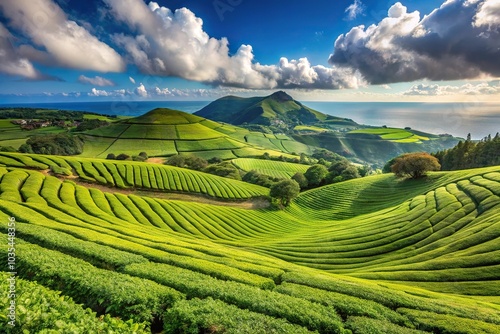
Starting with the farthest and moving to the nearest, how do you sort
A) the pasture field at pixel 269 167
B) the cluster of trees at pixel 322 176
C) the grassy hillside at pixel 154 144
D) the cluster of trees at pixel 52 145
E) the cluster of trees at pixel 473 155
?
the grassy hillside at pixel 154 144
the pasture field at pixel 269 167
the cluster of trees at pixel 52 145
the cluster of trees at pixel 322 176
the cluster of trees at pixel 473 155

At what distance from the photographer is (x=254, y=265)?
75.5 ft

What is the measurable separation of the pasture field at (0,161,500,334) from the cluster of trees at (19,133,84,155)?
9928 centimetres

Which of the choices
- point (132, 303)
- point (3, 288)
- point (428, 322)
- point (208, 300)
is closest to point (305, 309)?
point (208, 300)

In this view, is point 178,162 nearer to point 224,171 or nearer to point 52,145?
point 224,171

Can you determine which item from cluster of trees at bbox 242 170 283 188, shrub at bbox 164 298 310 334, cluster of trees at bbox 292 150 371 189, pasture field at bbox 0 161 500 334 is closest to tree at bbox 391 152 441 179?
pasture field at bbox 0 161 500 334

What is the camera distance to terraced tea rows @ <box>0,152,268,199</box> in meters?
70.9

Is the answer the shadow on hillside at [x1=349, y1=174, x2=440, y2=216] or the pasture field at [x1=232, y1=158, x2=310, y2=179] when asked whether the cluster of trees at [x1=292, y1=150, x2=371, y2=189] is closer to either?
the shadow on hillside at [x1=349, y1=174, x2=440, y2=216]

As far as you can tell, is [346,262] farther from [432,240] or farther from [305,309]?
[305,309]

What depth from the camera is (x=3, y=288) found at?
11.2 meters

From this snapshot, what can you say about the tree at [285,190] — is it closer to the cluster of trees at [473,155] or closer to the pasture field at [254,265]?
the pasture field at [254,265]

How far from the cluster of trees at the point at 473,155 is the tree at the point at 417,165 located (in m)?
33.8

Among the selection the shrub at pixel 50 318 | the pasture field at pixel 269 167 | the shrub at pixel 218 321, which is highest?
the shrub at pixel 50 318

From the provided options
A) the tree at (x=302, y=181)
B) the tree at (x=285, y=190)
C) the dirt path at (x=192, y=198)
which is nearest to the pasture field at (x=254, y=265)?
the dirt path at (x=192, y=198)

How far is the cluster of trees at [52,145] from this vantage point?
133 m
